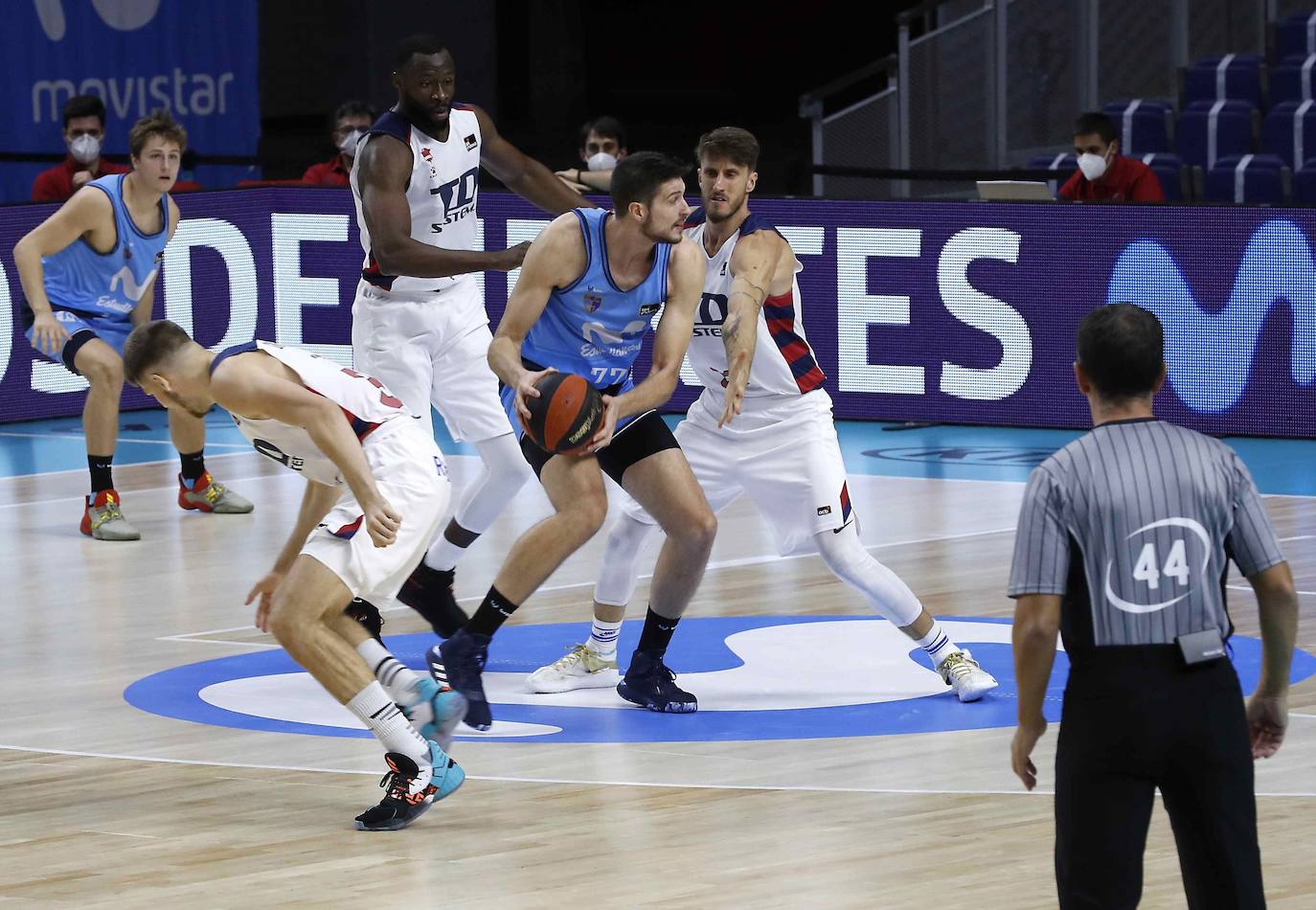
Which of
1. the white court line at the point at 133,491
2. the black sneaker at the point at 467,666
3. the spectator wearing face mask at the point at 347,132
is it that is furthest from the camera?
the spectator wearing face mask at the point at 347,132

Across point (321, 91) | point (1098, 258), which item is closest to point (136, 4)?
point (321, 91)

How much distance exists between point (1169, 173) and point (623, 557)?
393 inches

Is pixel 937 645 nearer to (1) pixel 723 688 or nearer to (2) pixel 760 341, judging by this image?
(1) pixel 723 688

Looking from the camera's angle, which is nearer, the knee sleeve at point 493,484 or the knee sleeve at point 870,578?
the knee sleeve at point 870,578

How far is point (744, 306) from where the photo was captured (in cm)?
765

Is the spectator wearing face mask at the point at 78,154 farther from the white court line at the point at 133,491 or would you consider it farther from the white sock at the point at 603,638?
the white sock at the point at 603,638

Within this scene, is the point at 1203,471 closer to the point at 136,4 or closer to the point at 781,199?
the point at 781,199

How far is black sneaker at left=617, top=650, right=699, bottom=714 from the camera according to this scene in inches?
301

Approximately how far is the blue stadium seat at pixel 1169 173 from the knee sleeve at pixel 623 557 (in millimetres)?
9822

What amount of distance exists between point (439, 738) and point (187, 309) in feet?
31.0

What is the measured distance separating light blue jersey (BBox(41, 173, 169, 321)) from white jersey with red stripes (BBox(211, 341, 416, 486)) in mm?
5444

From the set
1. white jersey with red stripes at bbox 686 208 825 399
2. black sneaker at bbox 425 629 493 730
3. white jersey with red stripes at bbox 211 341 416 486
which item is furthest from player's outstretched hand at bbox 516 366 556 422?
white jersey with red stripes at bbox 686 208 825 399

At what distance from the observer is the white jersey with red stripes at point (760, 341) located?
800cm

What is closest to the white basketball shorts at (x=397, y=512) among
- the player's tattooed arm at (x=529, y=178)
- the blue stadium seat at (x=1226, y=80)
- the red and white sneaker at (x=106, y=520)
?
the player's tattooed arm at (x=529, y=178)
